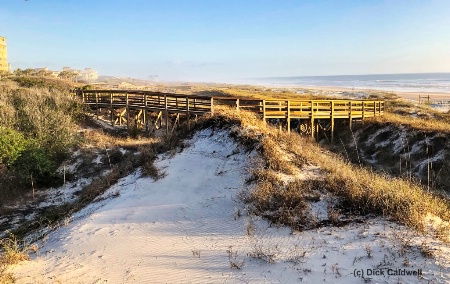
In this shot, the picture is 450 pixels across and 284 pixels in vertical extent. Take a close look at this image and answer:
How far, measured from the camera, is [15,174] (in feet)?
58.0

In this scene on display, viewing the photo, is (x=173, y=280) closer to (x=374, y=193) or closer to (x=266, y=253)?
(x=266, y=253)

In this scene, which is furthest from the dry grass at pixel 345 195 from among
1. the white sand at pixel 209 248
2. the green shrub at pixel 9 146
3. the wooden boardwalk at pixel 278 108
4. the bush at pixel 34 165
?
the green shrub at pixel 9 146

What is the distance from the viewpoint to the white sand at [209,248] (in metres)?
6.47

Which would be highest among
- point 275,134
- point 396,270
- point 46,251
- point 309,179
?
point 275,134

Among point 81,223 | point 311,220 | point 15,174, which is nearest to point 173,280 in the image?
point 311,220

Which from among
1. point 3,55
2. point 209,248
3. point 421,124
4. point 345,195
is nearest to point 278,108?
point 421,124

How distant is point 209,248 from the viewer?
7.73 m

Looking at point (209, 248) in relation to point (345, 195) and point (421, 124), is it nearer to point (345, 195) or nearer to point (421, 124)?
point (345, 195)

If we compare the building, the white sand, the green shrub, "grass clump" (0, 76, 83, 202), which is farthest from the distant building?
the white sand

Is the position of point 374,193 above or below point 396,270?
above

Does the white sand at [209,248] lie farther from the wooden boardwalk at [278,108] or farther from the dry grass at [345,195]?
the wooden boardwalk at [278,108]

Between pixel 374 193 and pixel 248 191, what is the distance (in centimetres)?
330

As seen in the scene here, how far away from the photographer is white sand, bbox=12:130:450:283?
6.47 metres

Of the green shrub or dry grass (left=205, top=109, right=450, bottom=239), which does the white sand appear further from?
the green shrub
